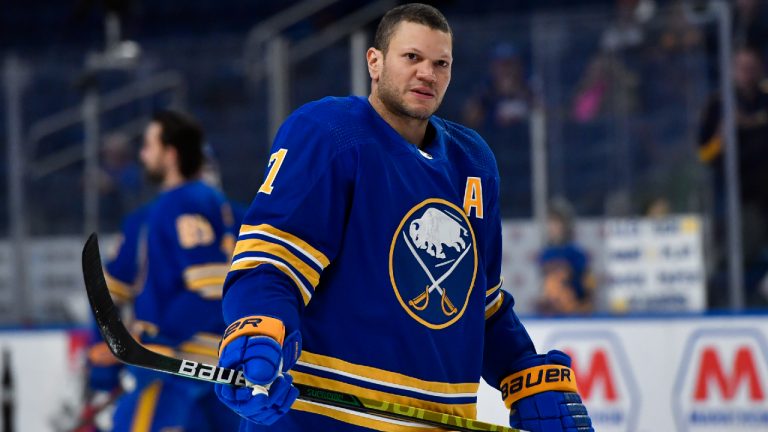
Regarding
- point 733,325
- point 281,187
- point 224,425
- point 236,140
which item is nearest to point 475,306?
point 281,187

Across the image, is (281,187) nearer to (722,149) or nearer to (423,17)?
(423,17)

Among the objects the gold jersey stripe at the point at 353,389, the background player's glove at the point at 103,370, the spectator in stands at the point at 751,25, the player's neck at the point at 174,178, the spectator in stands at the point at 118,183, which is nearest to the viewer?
the gold jersey stripe at the point at 353,389

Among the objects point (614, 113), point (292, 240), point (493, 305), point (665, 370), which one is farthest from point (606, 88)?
point (292, 240)

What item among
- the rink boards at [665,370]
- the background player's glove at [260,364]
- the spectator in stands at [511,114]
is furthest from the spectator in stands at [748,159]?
the background player's glove at [260,364]

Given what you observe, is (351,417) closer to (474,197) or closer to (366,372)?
(366,372)

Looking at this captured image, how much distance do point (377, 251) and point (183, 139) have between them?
2.24 meters

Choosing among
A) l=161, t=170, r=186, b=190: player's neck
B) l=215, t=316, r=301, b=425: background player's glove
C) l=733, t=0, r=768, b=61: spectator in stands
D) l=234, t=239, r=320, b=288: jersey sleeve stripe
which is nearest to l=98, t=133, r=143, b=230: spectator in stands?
l=161, t=170, r=186, b=190: player's neck

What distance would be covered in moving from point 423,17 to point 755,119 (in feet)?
10.5

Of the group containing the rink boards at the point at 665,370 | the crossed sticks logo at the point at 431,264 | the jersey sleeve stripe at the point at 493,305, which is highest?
the crossed sticks logo at the point at 431,264

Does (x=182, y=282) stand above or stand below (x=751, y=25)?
below

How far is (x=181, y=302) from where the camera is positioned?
13.7 feet

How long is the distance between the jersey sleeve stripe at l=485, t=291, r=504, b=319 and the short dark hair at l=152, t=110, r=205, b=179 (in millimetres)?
1999

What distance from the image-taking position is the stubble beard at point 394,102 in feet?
7.68

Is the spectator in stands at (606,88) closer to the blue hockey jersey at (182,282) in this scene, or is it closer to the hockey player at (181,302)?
the hockey player at (181,302)
